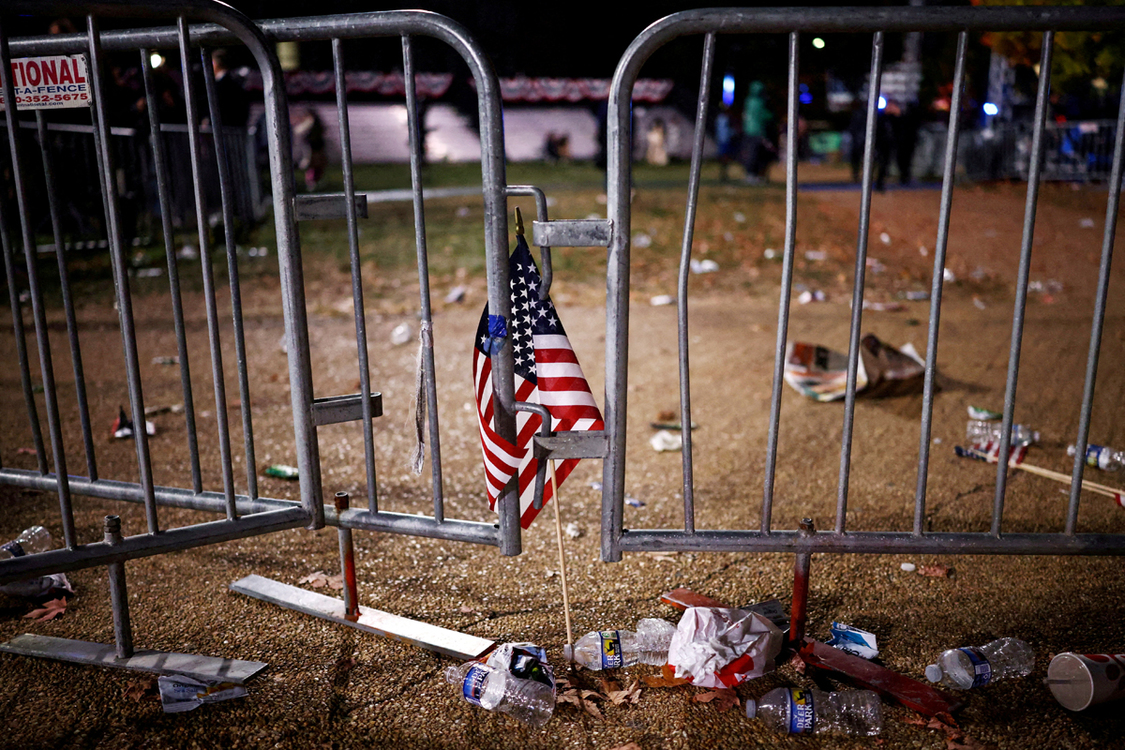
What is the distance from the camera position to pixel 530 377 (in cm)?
250

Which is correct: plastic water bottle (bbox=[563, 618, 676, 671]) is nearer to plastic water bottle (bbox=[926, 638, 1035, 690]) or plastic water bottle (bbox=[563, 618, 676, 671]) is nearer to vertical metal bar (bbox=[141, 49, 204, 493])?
plastic water bottle (bbox=[926, 638, 1035, 690])

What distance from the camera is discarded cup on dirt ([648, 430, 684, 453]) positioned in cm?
448

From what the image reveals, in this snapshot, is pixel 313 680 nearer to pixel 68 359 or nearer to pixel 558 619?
pixel 558 619

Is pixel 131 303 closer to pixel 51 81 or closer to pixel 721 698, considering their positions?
pixel 51 81

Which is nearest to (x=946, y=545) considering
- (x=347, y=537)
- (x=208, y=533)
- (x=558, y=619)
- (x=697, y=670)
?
(x=697, y=670)

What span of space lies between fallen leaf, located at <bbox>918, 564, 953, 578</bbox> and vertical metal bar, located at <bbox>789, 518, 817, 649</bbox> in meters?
0.80

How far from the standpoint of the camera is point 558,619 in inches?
111

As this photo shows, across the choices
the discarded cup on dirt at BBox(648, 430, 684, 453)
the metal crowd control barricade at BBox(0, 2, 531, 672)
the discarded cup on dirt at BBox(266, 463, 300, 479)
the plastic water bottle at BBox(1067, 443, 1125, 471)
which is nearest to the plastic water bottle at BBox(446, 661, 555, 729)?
the metal crowd control barricade at BBox(0, 2, 531, 672)

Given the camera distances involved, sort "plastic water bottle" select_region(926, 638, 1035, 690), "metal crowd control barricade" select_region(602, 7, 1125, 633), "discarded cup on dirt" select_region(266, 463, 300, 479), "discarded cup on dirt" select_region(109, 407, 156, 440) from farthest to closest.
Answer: "discarded cup on dirt" select_region(109, 407, 156, 440)
"discarded cup on dirt" select_region(266, 463, 300, 479)
"plastic water bottle" select_region(926, 638, 1035, 690)
"metal crowd control barricade" select_region(602, 7, 1125, 633)

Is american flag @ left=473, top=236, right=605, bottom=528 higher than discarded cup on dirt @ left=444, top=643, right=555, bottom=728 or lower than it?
higher

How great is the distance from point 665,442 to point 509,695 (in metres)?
2.40

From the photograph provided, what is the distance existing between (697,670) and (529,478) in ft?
2.57

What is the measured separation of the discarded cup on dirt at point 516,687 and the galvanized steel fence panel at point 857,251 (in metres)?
0.41

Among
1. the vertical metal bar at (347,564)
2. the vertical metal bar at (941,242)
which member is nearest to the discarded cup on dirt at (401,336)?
the vertical metal bar at (347,564)
